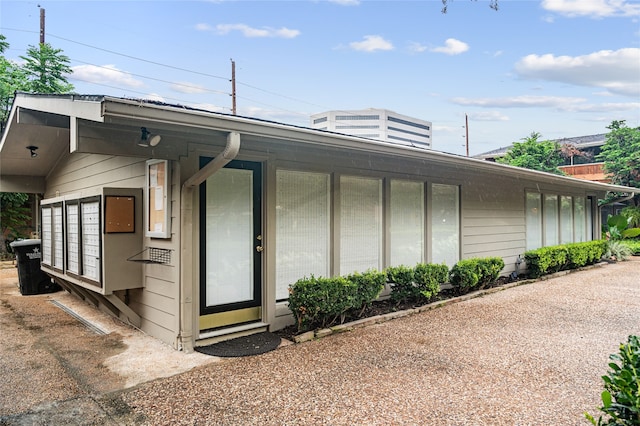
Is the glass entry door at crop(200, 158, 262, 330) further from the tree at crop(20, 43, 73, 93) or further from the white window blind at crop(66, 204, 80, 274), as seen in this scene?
the tree at crop(20, 43, 73, 93)

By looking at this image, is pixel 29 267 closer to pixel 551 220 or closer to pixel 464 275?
pixel 464 275

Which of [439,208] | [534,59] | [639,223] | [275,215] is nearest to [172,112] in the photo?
[275,215]

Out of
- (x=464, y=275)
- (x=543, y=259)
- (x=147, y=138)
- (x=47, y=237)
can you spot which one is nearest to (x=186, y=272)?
(x=147, y=138)

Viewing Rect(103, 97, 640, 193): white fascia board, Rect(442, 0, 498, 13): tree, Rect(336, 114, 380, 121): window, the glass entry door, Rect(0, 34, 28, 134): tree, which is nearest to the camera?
Rect(442, 0, 498, 13): tree

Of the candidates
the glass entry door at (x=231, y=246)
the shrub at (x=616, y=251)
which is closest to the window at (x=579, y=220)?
the shrub at (x=616, y=251)

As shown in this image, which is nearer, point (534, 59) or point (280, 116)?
point (534, 59)

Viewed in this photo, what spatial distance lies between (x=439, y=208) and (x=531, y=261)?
3002mm

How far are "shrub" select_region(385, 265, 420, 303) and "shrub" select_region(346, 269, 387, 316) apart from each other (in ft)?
1.47

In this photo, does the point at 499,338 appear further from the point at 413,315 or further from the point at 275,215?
the point at 275,215

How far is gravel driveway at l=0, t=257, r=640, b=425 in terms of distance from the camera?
2.73 meters

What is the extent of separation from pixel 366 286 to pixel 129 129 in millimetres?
3031

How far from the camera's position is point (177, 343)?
402cm

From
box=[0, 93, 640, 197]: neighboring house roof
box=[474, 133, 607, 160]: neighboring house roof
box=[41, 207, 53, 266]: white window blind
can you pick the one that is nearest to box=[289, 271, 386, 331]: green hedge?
box=[0, 93, 640, 197]: neighboring house roof

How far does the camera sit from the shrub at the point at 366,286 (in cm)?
489
